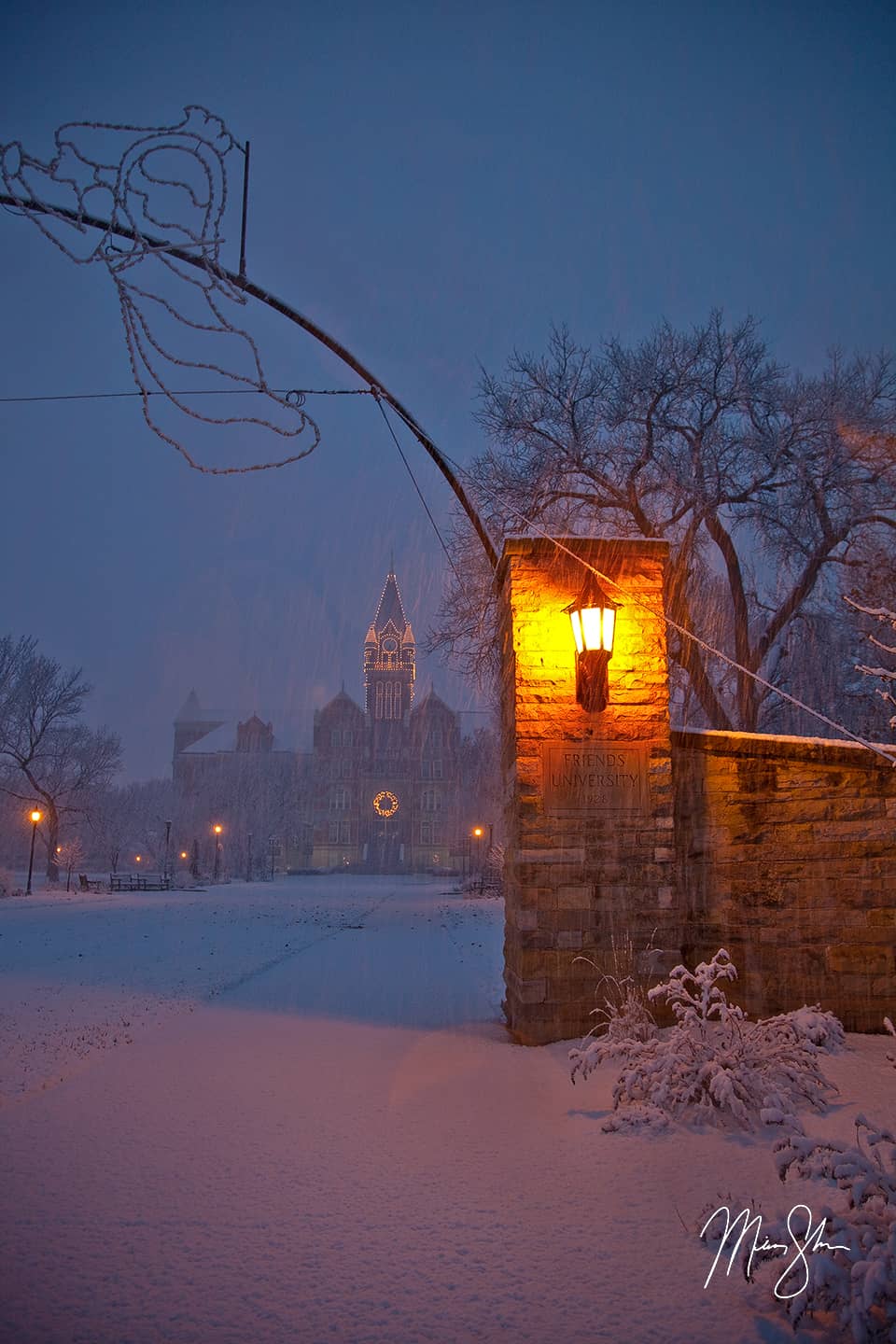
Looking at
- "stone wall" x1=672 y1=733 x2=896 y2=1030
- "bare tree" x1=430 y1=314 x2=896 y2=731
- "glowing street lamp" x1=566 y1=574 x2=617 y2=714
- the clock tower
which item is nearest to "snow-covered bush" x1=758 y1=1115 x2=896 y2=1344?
"stone wall" x1=672 y1=733 x2=896 y2=1030

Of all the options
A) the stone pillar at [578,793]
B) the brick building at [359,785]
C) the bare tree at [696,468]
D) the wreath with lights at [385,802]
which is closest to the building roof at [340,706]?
the brick building at [359,785]

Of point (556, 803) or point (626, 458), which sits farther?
point (626, 458)

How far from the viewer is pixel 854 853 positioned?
5.87 m

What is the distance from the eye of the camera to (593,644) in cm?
603

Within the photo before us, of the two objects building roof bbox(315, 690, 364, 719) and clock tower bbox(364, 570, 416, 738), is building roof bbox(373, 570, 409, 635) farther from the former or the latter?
building roof bbox(315, 690, 364, 719)

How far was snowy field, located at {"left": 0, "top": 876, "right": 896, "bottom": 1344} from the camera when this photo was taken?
2443 millimetres

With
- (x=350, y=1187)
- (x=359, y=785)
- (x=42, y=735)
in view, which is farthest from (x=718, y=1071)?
(x=359, y=785)

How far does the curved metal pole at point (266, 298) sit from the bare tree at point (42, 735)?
105ft

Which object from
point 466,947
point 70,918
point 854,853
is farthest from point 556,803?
point 70,918

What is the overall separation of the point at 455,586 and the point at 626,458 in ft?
12.1

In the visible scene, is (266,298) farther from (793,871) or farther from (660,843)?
(793,871)

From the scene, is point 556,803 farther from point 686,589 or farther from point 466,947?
point 686,589

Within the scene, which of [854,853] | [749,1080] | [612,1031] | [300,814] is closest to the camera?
[749,1080]

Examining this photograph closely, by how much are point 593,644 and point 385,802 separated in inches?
2233
